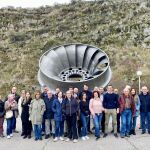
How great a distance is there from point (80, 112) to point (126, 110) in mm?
1328

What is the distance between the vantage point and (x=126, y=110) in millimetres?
12477

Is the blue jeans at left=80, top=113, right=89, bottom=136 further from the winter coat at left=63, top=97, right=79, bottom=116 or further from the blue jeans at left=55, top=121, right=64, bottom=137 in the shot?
the blue jeans at left=55, top=121, right=64, bottom=137

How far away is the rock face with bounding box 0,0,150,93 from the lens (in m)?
25.6

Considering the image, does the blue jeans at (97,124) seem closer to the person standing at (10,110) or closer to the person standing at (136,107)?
the person standing at (136,107)

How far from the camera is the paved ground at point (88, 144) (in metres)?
11.5

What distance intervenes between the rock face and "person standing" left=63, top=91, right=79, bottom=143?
11.3 meters

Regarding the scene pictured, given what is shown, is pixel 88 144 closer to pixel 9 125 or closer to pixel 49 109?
pixel 49 109

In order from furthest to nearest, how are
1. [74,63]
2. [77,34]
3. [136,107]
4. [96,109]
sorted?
[77,34] → [74,63] → [136,107] → [96,109]

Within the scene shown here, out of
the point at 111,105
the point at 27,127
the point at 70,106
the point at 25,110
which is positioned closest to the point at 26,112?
the point at 25,110

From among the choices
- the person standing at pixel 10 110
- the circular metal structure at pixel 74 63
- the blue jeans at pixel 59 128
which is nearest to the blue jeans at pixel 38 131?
the blue jeans at pixel 59 128

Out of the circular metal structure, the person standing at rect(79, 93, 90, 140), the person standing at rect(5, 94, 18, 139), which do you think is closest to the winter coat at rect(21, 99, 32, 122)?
the person standing at rect(5, 94, 18, 139)

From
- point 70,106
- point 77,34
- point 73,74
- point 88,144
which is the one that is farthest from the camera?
point 77,34

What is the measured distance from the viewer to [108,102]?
40.9ft

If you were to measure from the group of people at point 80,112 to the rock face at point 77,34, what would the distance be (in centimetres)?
1065
